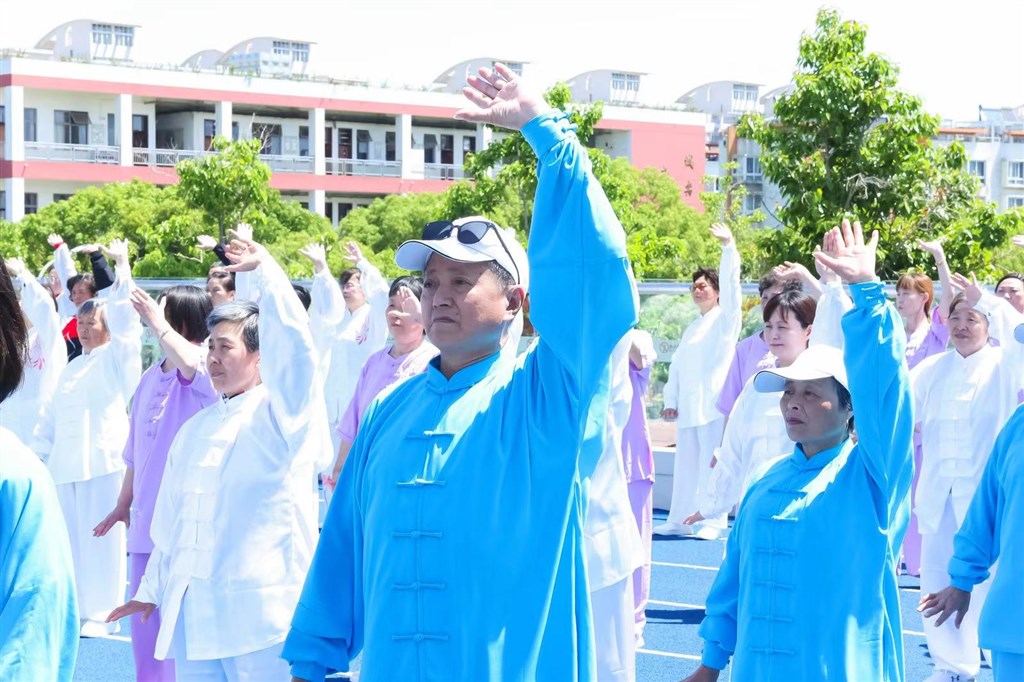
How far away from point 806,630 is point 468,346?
1474 mm

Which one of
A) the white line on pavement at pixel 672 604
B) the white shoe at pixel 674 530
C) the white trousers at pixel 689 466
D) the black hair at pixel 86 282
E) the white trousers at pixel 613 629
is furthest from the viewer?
the white shoe at pixel 674 530

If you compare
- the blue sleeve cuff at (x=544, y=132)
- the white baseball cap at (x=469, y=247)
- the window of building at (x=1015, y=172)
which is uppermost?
the window of building at (x=1015, y=172)

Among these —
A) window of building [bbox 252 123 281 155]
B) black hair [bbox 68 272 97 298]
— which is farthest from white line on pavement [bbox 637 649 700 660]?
window of building [bbox 252 123 281 155]

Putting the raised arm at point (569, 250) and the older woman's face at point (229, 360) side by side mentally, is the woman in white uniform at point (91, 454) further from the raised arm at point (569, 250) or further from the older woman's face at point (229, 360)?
the raised arm at point (569, 250)

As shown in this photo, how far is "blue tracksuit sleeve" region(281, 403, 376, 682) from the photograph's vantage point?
3.21m

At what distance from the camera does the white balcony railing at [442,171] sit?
181 ft

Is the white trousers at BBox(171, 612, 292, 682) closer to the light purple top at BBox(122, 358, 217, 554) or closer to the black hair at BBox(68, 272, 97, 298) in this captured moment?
the light purple top at BBox(122, 358, 217, 554)

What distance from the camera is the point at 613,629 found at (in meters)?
5.55

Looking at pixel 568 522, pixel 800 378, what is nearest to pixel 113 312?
pixel 800 378

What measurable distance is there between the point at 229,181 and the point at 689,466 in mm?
16417

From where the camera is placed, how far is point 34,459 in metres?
2.35

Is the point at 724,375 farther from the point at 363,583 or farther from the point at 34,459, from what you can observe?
the point at 34,459

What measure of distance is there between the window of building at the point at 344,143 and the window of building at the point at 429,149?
2.99 m

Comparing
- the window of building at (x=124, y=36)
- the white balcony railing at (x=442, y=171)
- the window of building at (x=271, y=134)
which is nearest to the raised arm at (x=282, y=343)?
the window of building at (x=271, y=134)
